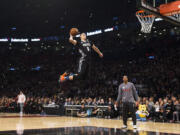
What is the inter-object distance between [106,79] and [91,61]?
15.6ft

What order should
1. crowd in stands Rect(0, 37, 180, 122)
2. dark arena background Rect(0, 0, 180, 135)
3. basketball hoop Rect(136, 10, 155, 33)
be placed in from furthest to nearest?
crowd in stands Rect(0, 37, 180, 122) → dark arena background Rect(0, 0, 180, 135) → basketball hoop Rect(136, 10, 155, 33)

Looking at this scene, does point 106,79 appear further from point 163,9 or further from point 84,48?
point 84,48

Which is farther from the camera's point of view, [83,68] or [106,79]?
[106,79]

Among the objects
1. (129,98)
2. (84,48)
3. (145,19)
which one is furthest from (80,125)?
(145,19)

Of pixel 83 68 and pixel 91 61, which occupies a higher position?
pixel 91 61

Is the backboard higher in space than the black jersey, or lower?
higher

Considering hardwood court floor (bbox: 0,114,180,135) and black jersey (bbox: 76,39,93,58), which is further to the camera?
hardwood court floor (bbox: 0,114,180,135)

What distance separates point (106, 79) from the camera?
23.9 meters

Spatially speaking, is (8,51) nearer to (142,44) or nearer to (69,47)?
(69,47)

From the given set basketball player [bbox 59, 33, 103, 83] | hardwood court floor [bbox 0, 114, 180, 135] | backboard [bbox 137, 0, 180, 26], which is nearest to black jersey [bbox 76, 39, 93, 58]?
basketball player [bbox 59, 33, 103, 83]

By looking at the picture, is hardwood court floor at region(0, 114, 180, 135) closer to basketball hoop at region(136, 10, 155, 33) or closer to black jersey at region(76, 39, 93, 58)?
black jersey at region(76, 39, 93, 58)

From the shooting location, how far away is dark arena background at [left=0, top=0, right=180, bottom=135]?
15.5m

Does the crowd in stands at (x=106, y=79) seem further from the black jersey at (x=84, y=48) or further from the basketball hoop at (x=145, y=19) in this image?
the black jersey at (x=84, y=48)

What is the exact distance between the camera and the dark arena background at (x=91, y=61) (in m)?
15.5
